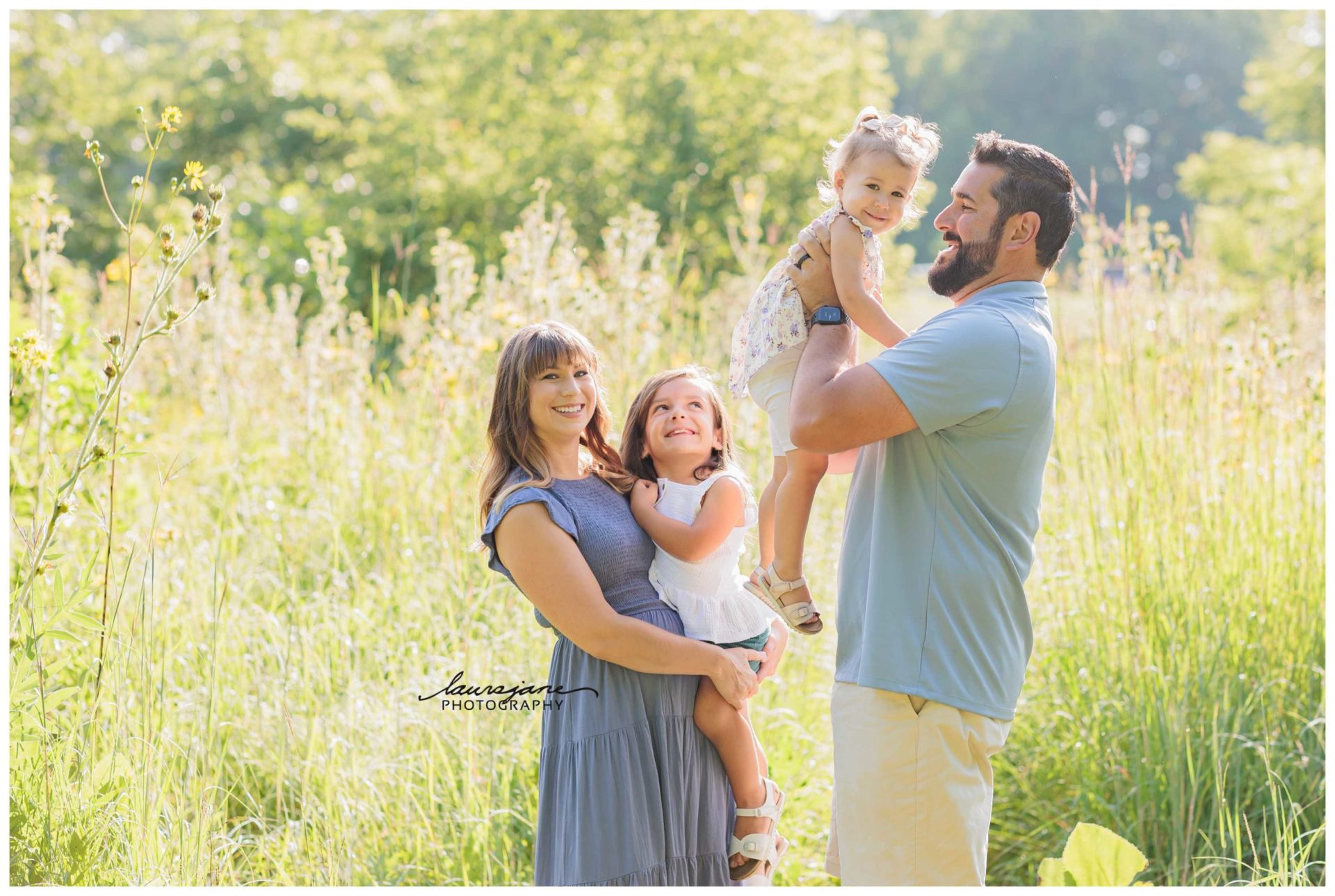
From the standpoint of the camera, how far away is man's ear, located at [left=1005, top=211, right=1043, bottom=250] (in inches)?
88.6

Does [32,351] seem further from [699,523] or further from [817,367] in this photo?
[817,367]

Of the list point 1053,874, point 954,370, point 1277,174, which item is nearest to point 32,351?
point 954,370

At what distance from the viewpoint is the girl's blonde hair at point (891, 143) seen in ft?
8.31

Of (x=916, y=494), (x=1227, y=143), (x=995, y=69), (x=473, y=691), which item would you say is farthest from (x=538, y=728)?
(x=995, y=69)

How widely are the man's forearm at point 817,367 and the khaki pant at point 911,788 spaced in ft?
1.79

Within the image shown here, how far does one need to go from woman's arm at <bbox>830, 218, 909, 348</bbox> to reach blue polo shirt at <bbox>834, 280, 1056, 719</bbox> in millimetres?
175

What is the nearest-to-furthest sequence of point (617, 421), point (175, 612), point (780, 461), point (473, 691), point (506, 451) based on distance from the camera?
point (506, 451) < point (780, 461) < point (473, 691) < point (175, 612) < point (617, 421)

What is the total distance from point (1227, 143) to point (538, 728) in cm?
1999

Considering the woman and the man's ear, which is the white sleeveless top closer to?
the woman

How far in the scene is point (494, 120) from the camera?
11.6 metres

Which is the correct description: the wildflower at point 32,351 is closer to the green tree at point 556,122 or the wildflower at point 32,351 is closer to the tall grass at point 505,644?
the tall grass at point 505,644

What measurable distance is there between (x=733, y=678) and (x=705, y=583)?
0.75 feet

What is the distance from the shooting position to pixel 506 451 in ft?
7.88

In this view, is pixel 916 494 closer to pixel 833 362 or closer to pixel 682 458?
pixel 833 362
